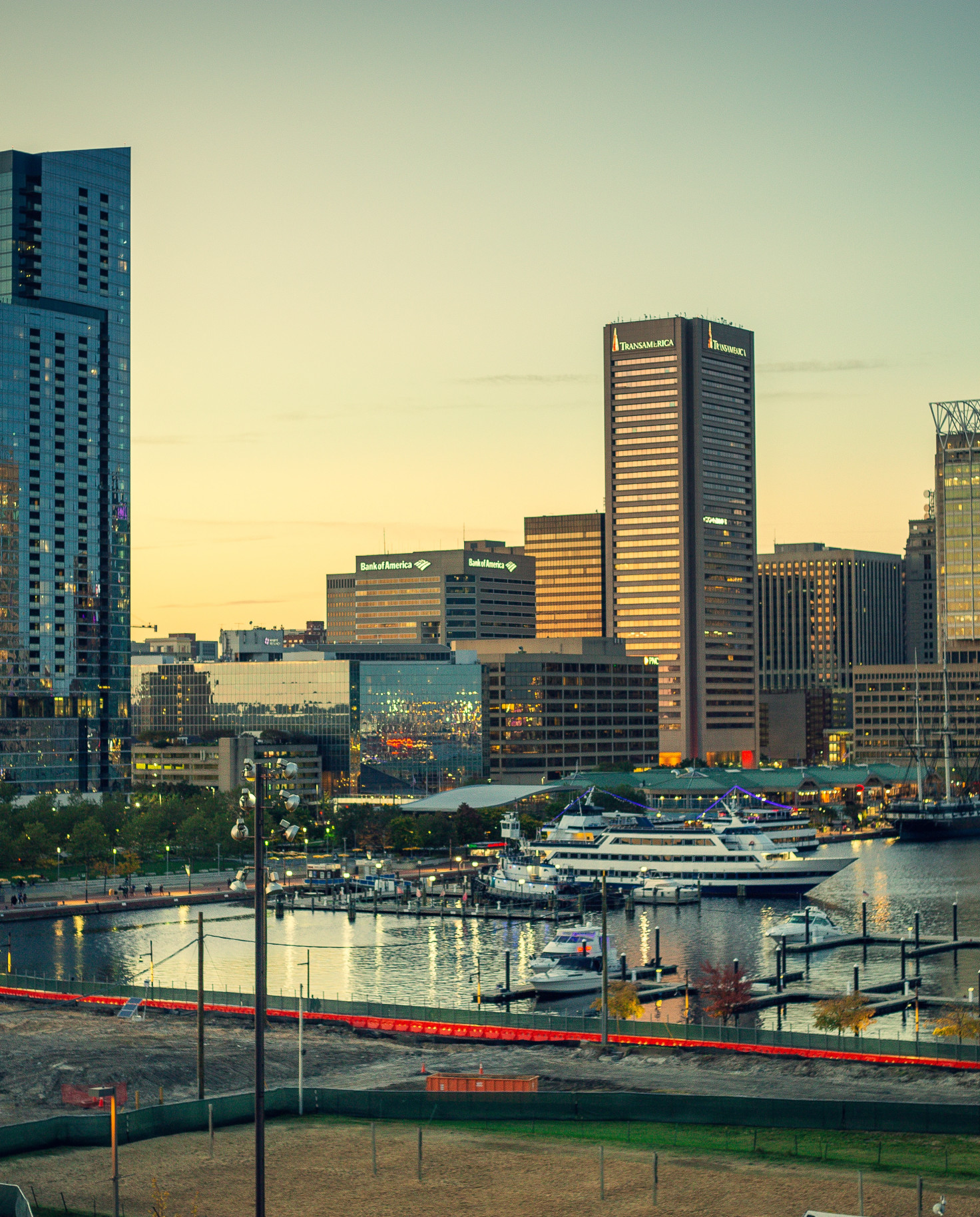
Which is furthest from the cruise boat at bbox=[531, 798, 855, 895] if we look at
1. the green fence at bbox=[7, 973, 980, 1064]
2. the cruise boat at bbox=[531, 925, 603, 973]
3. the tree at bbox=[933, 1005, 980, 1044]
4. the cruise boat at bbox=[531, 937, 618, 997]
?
the tree at bbox=[933, 1005, 980, 1044]

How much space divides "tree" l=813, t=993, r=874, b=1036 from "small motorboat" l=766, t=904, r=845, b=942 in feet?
134

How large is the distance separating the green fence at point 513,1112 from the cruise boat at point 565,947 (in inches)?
1998

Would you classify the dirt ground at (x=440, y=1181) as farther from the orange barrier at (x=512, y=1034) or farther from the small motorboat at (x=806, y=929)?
the small motorboat at (x=806, y=929)

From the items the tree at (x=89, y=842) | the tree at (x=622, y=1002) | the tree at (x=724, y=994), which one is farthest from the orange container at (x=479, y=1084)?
the tree at (x=89, y=842)

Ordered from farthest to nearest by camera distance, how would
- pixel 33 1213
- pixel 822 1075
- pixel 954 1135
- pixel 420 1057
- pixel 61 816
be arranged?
1. pixel 61 816
2. pixel 420 1057
3. pixel 822 1075
4. pixel 954 1135
5. pixel 33 1213

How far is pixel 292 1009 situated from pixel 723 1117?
128 ft

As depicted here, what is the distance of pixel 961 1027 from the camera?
90312mm

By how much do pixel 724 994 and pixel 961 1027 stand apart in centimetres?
1598

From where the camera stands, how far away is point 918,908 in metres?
166

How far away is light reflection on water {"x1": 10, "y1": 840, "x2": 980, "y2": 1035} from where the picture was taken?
120 meters

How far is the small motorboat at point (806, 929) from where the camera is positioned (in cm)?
13950

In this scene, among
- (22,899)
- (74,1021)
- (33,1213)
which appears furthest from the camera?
(22,899)

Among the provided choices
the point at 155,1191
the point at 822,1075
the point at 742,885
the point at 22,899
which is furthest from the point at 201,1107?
the point at 742,885

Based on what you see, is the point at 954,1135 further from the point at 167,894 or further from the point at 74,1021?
the point at 167,894
